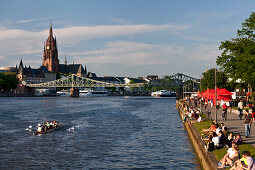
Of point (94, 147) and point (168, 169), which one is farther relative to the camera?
point (94, 147)

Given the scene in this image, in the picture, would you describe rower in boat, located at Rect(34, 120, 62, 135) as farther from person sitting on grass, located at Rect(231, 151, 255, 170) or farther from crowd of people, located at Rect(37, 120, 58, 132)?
person sitting on grass, located at Rect(231, 151, 255, 170)

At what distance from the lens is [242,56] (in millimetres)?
45688

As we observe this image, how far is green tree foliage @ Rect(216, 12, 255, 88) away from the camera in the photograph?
143 feet

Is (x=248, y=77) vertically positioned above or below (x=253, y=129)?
above

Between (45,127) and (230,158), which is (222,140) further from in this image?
(45,127)

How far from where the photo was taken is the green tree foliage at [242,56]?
43.7 meters

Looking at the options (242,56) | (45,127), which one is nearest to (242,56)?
(242,56)

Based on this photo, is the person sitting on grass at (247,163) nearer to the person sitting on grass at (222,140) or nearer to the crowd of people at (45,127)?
the person sitting on grass at (222,140)

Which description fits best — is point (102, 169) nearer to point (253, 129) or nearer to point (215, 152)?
point (215, 152)

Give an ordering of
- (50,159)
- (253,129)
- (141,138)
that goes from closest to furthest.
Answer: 1. (50,159)
2. (253,129)
3. (141,138)

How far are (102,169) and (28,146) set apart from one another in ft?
35.3

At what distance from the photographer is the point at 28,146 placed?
2862cm

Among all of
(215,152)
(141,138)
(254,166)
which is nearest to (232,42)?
(141,138)

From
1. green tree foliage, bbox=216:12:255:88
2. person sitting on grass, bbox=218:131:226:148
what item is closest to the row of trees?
green tree foliage, bbox=216:12:255:88
